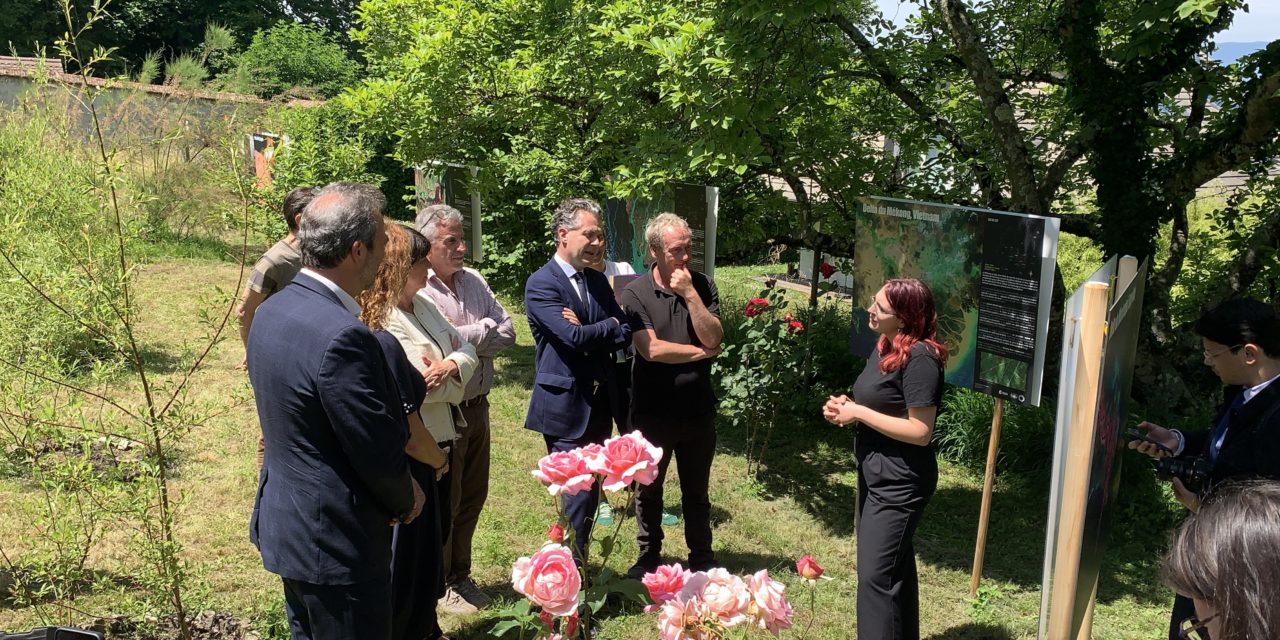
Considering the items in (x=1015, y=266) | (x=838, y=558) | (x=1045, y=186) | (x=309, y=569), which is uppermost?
(x=1045, y=186)

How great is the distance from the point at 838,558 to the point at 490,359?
8.17 feet

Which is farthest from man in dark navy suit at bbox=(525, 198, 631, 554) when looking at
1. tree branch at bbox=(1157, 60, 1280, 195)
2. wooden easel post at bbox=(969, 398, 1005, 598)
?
tree branch at bbox=(1157, 60, 1280, 195)

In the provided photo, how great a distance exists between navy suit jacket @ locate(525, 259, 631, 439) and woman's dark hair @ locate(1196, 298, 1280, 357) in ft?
8.12

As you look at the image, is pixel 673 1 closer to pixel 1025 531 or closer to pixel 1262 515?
pixel 1025 531

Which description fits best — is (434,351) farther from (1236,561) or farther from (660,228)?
(1236,561)

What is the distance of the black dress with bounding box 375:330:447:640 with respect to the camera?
3225mm

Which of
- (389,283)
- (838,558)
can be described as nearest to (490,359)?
(389,283)

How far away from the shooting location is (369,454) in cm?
253

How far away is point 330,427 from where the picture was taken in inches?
100.0

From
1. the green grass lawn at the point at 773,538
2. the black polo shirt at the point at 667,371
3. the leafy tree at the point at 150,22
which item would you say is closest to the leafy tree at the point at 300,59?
the leafy tree at the point at 150,22

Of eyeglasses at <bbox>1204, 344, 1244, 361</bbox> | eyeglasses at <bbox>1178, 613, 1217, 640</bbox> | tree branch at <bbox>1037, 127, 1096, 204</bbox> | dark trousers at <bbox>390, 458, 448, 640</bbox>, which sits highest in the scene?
tree branch at <bbox>1037, 127, 1096, 204</bbox>

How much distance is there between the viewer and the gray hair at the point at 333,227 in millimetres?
2562

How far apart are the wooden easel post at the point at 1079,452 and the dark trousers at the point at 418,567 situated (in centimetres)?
210

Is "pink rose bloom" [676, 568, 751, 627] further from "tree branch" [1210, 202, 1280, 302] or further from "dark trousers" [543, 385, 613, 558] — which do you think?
"tree branch" [1210, 202, 1280, 302]
